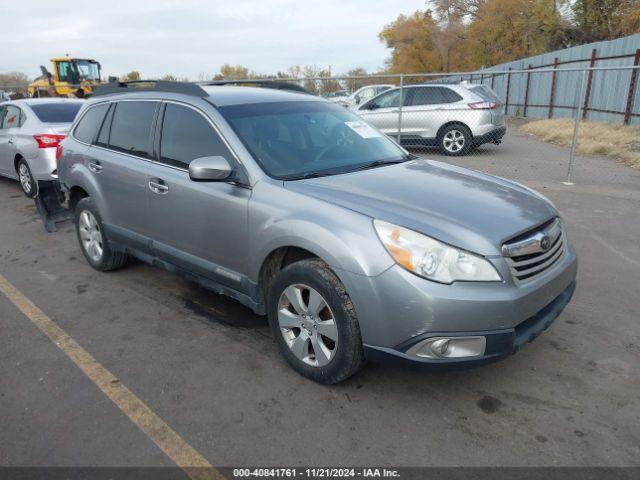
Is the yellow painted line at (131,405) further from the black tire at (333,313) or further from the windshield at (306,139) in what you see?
the windshield at (306,139)

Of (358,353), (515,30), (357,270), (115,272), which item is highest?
(515,30)

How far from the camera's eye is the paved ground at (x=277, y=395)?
102 inches

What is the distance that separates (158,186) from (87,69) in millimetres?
28202

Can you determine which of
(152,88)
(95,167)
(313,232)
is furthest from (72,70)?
(313,232)

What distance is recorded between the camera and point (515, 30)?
45312mm

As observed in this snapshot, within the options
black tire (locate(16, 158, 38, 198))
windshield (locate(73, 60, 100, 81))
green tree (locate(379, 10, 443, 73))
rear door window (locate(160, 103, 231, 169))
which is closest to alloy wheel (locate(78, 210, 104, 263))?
rear door window (locate(160, 103, 231, 169))

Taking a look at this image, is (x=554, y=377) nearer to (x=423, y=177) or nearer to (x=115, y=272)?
(x=423, y=177)

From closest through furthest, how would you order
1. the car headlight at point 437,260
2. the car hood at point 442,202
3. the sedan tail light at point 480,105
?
the car headlight at point 437,260, the car hood at point 442,202, the sedan tail light at point 480,105

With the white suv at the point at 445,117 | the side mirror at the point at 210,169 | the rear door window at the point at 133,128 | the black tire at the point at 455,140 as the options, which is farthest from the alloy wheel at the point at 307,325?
the black tire at the point at 455,140

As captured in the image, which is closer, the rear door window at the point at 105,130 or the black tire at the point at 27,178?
the rear door window at the point at 105,130

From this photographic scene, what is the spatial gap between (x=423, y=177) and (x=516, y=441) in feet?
5.77

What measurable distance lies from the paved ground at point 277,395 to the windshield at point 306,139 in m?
1.29

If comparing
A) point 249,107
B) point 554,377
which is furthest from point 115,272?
point 554,377

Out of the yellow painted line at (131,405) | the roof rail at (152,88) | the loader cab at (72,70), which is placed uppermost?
the loader cab at (72,70)
